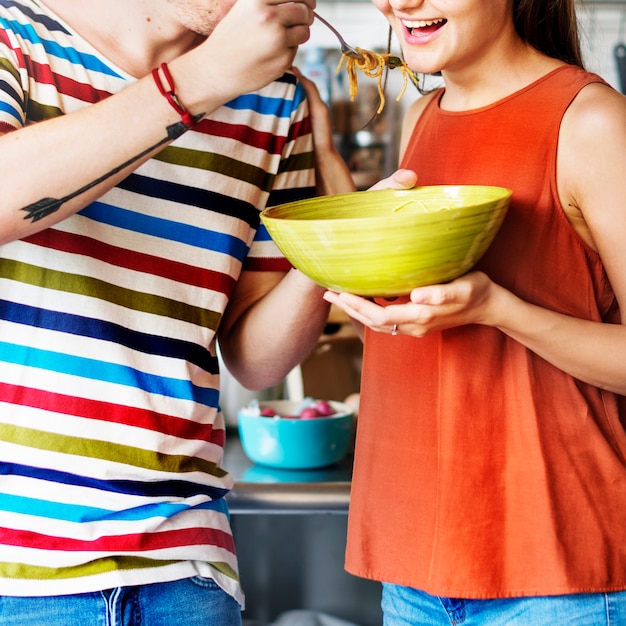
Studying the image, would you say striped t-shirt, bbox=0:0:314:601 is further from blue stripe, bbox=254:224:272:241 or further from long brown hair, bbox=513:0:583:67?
long brown hair, bbox=513:0:583:67

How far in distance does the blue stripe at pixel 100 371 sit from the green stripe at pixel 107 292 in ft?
0.23

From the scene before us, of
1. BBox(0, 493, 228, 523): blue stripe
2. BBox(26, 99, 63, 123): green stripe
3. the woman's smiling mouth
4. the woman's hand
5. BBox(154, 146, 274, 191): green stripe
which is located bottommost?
BBox(0, 493, 228, 523): blue stripe

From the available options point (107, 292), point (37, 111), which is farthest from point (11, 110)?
point (107, 292)

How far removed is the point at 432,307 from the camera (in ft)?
2.90

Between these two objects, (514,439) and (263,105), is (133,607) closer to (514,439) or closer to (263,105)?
(514,439)

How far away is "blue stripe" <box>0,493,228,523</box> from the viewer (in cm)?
91

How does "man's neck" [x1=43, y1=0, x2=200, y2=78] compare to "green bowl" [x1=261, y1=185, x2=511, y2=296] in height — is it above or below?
above

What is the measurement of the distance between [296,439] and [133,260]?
83 cm

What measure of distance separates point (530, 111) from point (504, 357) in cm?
30

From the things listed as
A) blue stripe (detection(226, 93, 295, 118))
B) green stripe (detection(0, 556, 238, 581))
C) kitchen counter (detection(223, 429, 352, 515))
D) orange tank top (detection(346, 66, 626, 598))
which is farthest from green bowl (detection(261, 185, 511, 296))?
kitchen counter (detection(223, 429, 352, 515))

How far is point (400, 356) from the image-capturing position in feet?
3.64

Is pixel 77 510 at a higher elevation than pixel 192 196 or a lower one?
lower

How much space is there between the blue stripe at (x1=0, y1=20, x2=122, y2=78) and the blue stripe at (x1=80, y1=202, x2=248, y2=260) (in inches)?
6.2

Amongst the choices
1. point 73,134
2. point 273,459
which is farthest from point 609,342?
point 273,459
